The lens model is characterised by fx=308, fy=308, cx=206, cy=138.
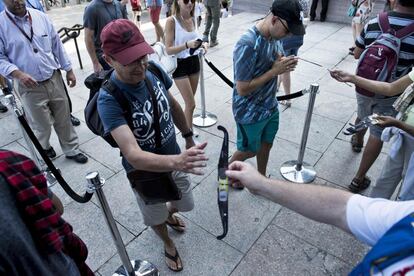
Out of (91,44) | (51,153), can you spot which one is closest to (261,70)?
(91,44)

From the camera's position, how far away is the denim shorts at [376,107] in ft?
10.1

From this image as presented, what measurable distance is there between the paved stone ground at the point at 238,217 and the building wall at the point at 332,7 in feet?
19.1

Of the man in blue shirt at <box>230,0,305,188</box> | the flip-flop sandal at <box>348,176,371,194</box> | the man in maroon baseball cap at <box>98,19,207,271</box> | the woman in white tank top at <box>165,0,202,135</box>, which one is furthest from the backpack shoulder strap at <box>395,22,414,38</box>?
the man in maroon baseball cap at <box>98,19,207,271</box>

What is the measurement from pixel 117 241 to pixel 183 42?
2435mm

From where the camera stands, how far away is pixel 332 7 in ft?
33.5

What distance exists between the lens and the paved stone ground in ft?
8.92

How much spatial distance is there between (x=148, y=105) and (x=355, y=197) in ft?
4.45

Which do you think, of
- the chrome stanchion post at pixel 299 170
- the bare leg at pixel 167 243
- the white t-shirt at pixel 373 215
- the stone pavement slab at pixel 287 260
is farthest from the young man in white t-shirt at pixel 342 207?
the chrome stanchion post at pixel 299 170

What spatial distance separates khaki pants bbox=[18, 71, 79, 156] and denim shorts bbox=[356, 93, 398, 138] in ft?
11.4

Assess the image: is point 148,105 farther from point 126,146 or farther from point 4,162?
point 4,162

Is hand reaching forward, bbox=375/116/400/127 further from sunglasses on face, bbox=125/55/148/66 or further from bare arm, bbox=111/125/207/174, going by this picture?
sunglasses on face, bbox=125/55/148/66

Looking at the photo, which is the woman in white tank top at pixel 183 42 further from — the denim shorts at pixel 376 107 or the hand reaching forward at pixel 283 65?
the denim shorts at pixel 376 107

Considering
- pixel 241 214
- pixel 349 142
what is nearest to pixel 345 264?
pixel 241 214

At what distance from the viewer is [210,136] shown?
4.55 m
